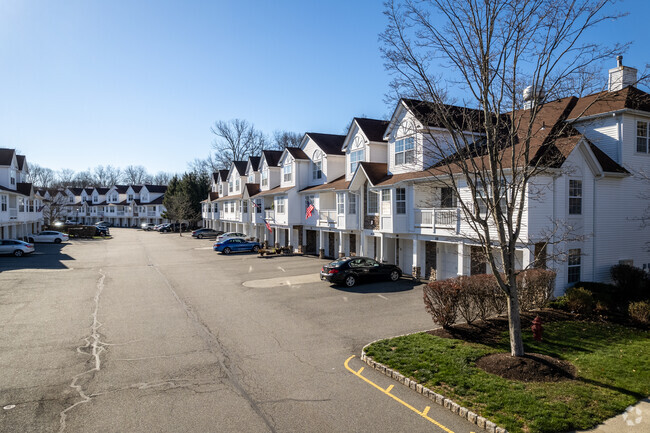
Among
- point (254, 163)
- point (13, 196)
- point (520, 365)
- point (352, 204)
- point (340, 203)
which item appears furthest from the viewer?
point (254, 163)

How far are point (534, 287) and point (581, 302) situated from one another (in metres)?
1.81

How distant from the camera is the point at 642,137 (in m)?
19.9

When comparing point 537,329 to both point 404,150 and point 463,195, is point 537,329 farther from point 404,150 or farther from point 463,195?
point 404,150

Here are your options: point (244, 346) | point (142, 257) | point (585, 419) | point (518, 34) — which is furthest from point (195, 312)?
point (142, 257)

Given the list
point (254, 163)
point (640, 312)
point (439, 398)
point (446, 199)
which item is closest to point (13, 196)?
point (254, 163)

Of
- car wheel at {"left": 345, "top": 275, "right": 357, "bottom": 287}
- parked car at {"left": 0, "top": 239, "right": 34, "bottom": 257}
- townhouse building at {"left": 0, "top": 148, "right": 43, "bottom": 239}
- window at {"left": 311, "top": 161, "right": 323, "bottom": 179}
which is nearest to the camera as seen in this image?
car wheel at {"left": 345, "top": 275, "right": 357, "bottom": 287}

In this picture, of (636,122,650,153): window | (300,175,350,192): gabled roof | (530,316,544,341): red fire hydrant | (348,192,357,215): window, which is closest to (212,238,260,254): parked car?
(300,175,350,192): gabled roof

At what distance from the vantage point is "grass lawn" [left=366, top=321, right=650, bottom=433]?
722 centimetres

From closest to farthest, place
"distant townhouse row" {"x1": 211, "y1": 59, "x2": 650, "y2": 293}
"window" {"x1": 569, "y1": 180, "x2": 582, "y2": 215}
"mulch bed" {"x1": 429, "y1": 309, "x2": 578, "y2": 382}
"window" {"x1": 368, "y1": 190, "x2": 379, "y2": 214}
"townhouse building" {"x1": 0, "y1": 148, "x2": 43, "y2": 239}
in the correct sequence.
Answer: "mulch bed" {"x1": 429, "y1": 309, "x2": 578, "y2": 382}
"distant townhouse row" {"x1": 211, "y1": 59, "x2": 650, "y2": 293}
"window" {"x1": 569, "y1": 180, "x2": 582, "y2": 215}
"window" {"x1": 368, "y1": 190, "x2": 379, "y2": 214}
"townhouse building" {"x1": 0, "y1": 148, "x2": 43, "y2": 239}

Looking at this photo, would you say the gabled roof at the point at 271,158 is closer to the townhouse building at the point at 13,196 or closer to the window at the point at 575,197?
the townhouse building at the point at 13,196

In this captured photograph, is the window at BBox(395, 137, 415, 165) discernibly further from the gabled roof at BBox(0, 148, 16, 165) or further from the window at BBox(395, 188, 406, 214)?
the gabled roof at BBox(0, 148, 16, 165)

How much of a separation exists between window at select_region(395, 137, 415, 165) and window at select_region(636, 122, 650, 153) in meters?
11.2

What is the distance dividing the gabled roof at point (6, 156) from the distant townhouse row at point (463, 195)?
2999 cm

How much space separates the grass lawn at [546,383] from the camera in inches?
284
